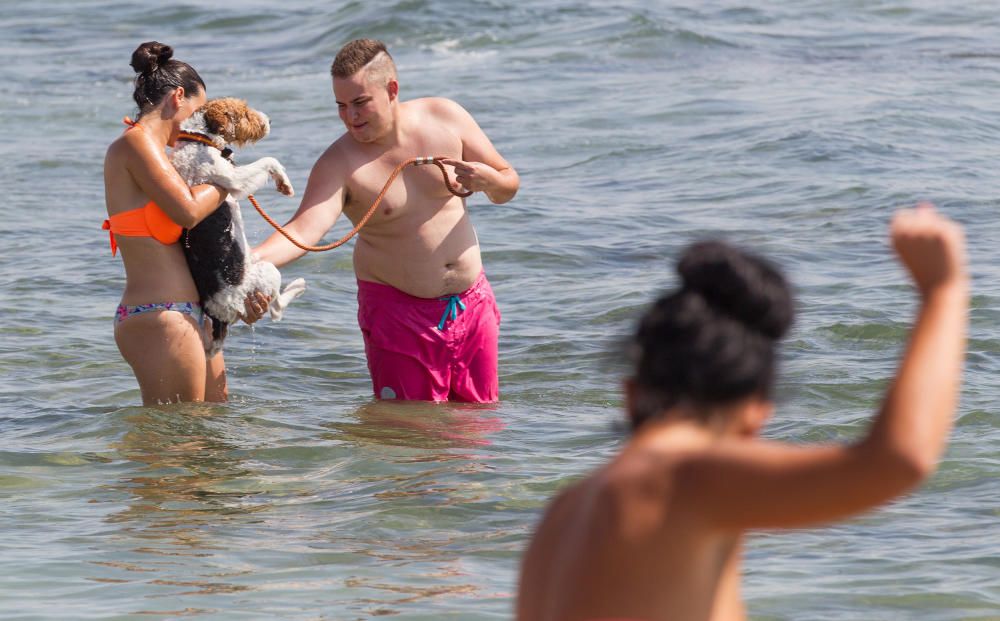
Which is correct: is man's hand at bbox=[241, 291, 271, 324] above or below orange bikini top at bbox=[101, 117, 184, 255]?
below

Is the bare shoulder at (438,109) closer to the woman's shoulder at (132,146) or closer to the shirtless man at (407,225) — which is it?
the shirtless man at (407,225)

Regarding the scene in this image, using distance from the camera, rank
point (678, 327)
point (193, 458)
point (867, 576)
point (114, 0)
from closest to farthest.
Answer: point (678, 327)
point (867, 576)
point (193, 458)
point (114, 0)

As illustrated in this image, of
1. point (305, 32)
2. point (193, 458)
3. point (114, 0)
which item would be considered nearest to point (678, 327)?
point (193, 458)

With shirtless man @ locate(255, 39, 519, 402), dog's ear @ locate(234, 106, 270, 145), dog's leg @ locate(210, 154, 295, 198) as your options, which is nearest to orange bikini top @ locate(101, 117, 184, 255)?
dog's leg @ locate(210, 154, 295, 198)

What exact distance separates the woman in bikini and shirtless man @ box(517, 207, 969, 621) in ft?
12.0

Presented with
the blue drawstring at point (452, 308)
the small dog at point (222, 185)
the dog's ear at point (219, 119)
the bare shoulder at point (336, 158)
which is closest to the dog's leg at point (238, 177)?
the small dog at point (222, 185)

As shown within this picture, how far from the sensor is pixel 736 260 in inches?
91.3

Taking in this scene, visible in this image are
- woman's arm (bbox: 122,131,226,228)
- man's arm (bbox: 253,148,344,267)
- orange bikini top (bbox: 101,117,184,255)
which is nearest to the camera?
woman's arm (bbox: 122,131,226,228)

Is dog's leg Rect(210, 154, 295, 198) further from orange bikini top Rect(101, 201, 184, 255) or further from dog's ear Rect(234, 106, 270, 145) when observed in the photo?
orange bikini top Rect(101, 201, 184, 255)

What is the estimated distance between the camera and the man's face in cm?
614

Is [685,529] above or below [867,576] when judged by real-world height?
above

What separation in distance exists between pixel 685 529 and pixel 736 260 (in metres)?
0.42

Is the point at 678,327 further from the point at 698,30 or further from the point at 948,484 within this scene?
the point at 698,30

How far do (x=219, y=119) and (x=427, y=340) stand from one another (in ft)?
4.29
